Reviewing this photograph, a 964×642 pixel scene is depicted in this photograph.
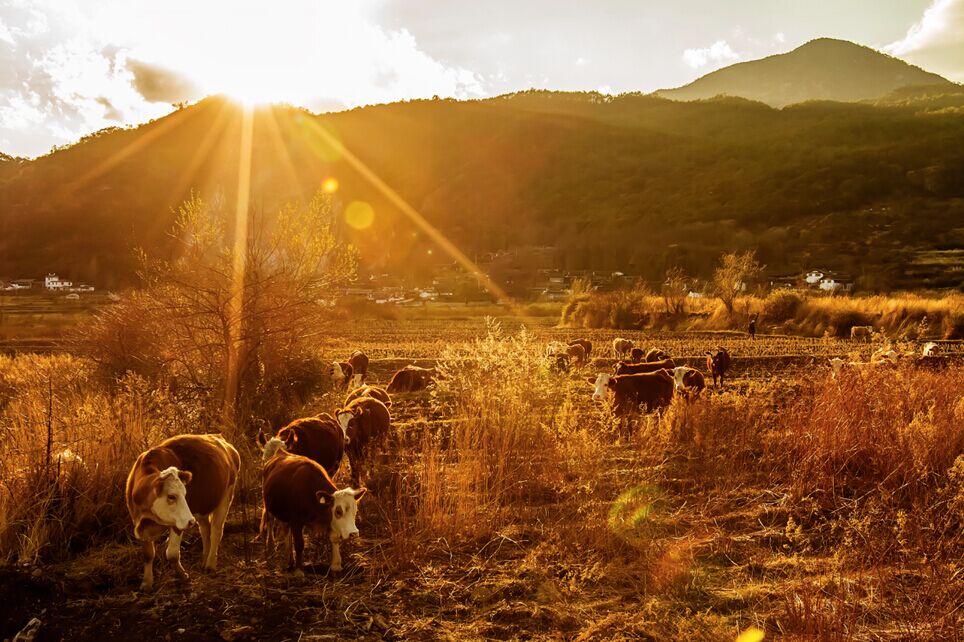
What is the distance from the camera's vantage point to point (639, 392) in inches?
452

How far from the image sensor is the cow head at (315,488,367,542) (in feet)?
18.1

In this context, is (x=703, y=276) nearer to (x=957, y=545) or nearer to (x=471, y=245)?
(x=471, y=245)

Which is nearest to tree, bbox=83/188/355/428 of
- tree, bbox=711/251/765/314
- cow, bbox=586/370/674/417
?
cow, bbox=586/370/674/417

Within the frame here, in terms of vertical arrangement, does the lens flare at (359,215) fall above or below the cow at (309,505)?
above

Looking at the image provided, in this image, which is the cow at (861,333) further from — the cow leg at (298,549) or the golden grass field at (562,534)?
the cow leg at (298,549)

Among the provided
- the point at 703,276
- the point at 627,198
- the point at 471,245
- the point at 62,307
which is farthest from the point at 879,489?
the point at 627,198

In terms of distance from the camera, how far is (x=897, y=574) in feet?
16.6

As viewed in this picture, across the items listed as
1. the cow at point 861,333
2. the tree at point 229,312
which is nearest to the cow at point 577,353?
the tree at point 229,312

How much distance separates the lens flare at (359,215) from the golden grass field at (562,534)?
12062 centimetres

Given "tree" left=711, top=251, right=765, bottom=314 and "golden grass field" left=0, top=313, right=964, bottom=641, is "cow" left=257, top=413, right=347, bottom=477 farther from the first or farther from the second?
"tree" left=711, top=251, right=765, bottom=314

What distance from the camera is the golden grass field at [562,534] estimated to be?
4621mm

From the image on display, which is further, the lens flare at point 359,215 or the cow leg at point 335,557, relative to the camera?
the lens flare at point 359,215

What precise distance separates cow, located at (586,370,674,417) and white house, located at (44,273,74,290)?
294 feet

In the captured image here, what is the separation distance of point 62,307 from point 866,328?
67.5 m
